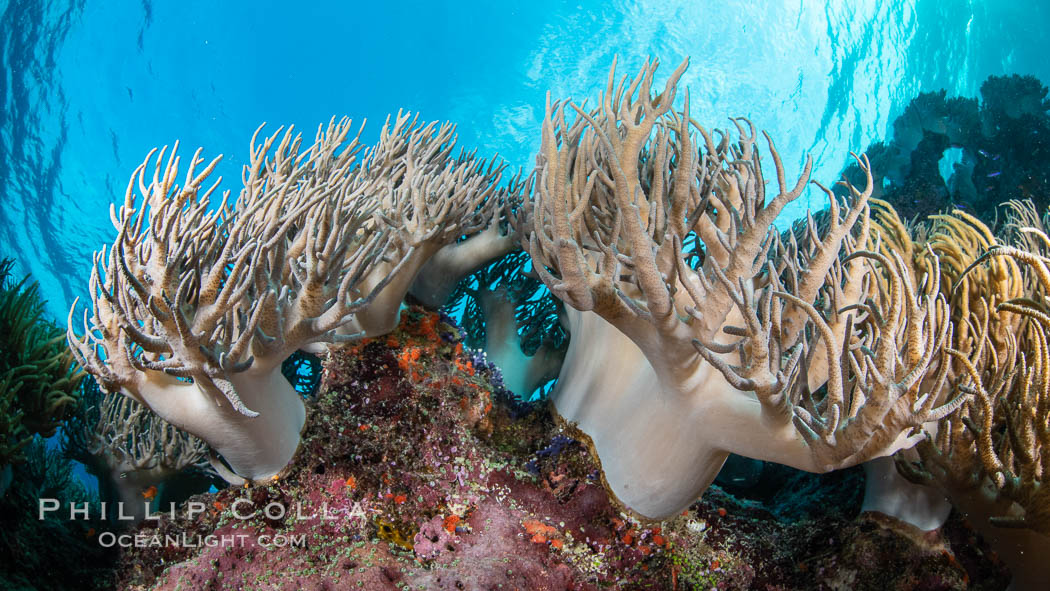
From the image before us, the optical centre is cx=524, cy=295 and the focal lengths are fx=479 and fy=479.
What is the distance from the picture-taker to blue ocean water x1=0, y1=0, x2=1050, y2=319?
977 inches

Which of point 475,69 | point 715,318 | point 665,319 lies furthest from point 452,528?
point 475,69

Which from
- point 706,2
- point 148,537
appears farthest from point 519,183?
point 706,2

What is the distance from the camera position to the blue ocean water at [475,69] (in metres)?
24.8

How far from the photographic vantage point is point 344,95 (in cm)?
3028

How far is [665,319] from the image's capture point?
95.6 inches

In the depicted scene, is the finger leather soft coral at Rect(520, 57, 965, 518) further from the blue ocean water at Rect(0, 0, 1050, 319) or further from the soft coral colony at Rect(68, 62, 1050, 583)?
the blue ocean water at Rect(0, 0, 1050, 319)

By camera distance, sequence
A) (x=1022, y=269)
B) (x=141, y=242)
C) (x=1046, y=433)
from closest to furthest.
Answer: (x=1046, y=433) → (x=141, y=242) → (x=1022, y=269)

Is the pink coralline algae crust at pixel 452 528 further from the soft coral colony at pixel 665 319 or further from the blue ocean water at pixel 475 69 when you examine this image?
the blue ocean water at pixel 475 69

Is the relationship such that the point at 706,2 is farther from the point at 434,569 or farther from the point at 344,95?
the point at 434,569

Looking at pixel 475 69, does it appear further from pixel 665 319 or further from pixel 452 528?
pixel 452 528

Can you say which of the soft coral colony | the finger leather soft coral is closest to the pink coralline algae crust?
the soft coral colony

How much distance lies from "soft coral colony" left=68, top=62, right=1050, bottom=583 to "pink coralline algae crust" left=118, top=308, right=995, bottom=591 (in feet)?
0.77

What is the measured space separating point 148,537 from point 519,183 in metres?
4.09

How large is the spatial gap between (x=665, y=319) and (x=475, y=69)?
29.8 meters
